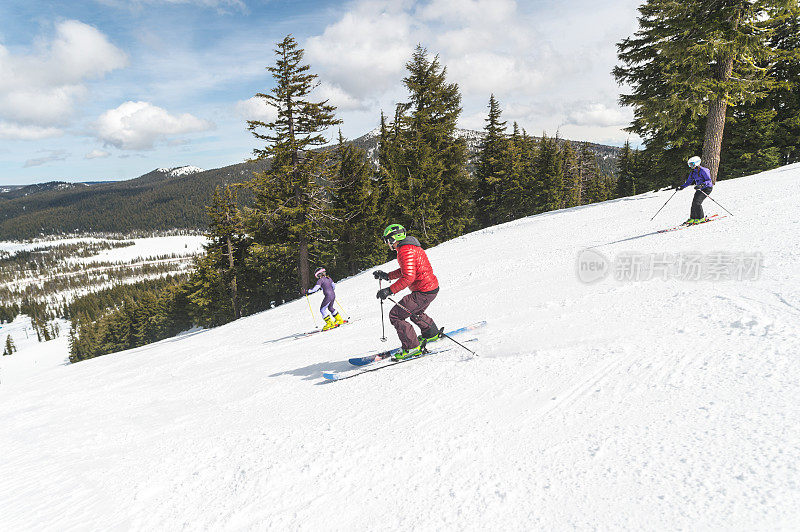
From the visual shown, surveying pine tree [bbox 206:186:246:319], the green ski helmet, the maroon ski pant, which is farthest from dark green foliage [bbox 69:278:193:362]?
the green ski helmet

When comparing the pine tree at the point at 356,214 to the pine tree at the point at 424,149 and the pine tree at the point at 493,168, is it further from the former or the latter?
the pine tree at the point at 493,168

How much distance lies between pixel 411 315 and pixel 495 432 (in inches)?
112

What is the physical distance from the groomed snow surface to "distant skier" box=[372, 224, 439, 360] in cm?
50

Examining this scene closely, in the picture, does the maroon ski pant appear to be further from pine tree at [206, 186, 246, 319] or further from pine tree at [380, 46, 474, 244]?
pine tree at [206, 186, 246, 319]

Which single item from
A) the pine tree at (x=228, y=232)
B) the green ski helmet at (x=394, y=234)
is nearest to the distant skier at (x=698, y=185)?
the green ski helmet at (x=394, y=234)

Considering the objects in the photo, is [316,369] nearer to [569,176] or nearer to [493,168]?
[493,168]

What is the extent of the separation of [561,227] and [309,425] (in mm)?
15078

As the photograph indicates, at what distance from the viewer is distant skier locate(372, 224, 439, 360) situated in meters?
5.95

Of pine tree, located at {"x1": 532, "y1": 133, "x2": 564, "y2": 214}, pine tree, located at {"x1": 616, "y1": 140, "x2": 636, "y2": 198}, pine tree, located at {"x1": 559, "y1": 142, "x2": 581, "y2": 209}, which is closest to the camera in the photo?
pine tree, located at {"x1": 532, "y1": 133, "x2": 564, "y2": 214}

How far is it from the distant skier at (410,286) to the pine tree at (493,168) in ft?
105

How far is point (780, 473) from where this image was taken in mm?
2477

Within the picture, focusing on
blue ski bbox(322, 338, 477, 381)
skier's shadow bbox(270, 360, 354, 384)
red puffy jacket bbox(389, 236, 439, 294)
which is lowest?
skier's shadow bbox(270, 360, 354, 384)

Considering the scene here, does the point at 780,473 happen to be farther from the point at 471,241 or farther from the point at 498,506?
the point at 471,241

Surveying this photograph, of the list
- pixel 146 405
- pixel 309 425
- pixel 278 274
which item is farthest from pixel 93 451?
pixel 278 274
